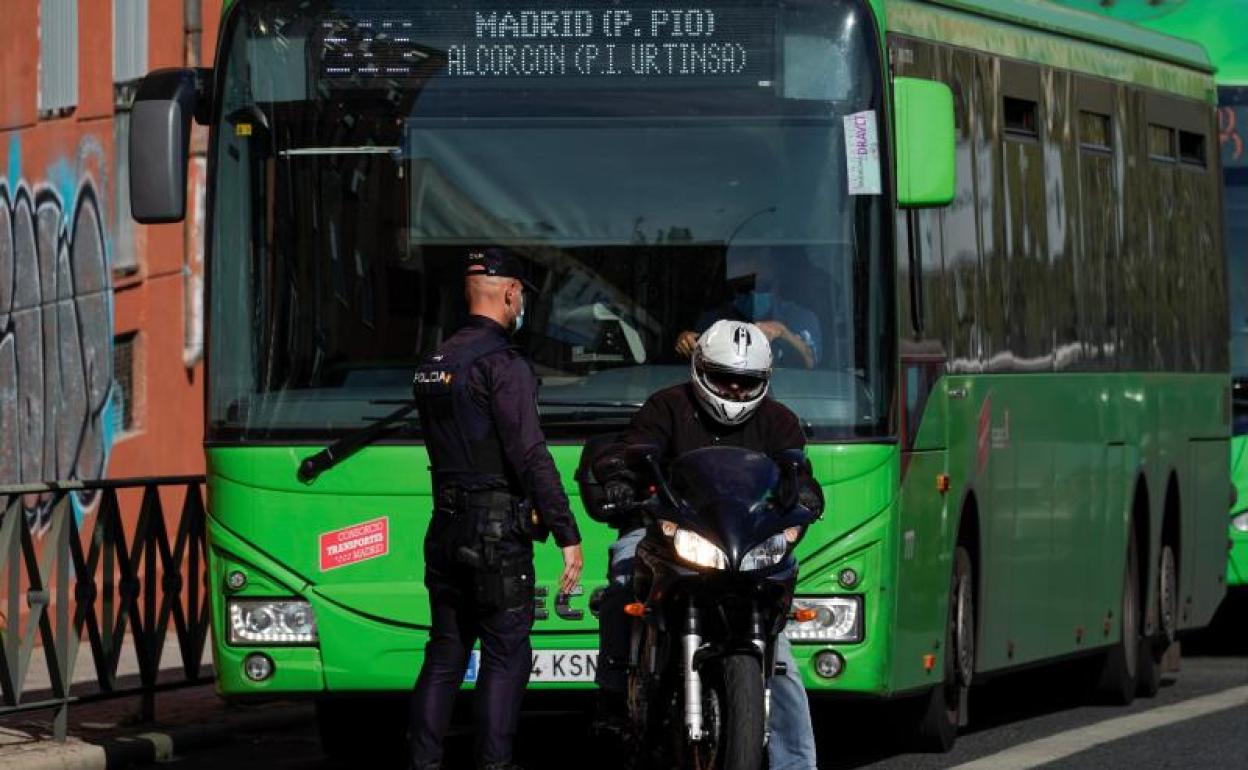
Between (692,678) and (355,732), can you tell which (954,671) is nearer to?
(355,732)

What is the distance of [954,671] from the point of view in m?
14.1

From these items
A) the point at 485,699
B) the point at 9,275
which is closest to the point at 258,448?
the point at 485,699

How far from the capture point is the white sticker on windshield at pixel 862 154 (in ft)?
40.4

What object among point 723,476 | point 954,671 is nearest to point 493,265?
point 723,476

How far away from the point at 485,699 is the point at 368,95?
8.63ft

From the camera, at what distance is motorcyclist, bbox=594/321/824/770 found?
10.3 meters

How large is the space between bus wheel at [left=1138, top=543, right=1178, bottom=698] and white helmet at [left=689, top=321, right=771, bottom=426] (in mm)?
7538

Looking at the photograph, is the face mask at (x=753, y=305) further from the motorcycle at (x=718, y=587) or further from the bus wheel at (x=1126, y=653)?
the bus wheel at (x=1126, y=653)

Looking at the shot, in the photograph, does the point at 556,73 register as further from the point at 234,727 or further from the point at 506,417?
the point at 234,727

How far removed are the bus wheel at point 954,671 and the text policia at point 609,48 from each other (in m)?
2.62

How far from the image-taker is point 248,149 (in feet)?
40.8

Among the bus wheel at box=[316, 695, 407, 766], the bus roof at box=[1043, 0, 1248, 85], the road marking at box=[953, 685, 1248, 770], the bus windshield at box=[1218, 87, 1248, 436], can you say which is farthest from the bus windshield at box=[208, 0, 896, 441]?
the bus roof at box=[1043, 0, 1248, 85]

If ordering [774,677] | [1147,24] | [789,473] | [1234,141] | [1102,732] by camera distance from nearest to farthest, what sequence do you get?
[789,473], [774,677], [1102,732], [1234,141], [1147,24]

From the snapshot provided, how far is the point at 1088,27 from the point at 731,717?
7379 millimetres
